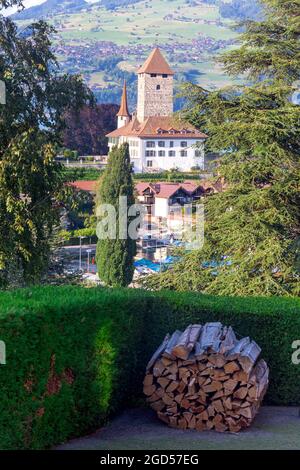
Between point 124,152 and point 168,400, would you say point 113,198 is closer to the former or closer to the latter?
point 124,152

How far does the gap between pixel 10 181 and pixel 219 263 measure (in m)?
6.46

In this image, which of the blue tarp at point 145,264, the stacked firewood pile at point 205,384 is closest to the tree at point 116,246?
the blue tarp at point 145,264

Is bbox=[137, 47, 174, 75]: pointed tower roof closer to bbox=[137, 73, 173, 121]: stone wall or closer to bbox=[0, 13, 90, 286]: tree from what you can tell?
bbox=[137, 73, 173, 121]: stone wall

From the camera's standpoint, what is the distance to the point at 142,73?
11656 cm

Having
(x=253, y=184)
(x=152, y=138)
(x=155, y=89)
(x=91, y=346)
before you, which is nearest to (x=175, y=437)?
(x=91, y=346)

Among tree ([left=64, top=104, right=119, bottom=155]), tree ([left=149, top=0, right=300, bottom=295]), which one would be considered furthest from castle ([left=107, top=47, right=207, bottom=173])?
tree ([left=149, top=0, right=300, bottom=295])

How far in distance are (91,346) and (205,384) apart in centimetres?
113

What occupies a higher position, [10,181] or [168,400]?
[10,181]

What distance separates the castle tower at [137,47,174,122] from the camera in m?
113

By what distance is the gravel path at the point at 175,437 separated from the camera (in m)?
7.29

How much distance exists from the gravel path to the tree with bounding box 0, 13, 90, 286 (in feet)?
12.6

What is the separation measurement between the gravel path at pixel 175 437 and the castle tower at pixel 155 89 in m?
106

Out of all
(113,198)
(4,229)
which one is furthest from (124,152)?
(4,229)

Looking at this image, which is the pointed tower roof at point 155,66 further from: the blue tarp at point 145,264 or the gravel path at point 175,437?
the gravel path at point 175,437
